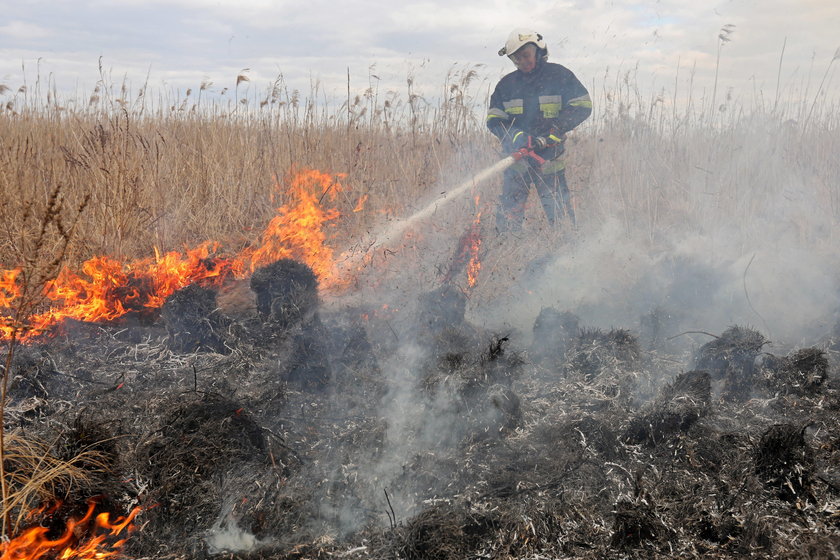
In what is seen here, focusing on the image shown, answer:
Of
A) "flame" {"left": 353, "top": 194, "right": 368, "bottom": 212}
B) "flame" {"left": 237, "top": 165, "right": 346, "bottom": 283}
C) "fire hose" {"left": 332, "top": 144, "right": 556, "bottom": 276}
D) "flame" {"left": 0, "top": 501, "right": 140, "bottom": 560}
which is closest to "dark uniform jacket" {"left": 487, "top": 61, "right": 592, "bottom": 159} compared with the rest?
"fire hose" {"left": 332, "top": 144, "right": 556, "bottom": 276}

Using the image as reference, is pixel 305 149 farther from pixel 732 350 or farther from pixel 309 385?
pixel 732 350

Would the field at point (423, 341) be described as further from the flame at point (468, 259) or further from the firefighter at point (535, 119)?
the firefighter at point (535, 119)

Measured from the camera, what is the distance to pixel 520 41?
6387mm

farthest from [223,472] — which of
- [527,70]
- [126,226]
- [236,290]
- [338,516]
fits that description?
[527,70]

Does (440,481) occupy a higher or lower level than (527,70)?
lower

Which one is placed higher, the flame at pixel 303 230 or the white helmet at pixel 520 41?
the white helmet at pixel 520 41

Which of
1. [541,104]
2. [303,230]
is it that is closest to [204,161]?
[303,230]

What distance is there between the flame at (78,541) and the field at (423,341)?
9 cm

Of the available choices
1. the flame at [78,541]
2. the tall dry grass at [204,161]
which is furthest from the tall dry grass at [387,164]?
the flame at [78,541]

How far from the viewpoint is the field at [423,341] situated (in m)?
2.63

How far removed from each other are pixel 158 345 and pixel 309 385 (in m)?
1.44

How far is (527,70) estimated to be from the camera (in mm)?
6605

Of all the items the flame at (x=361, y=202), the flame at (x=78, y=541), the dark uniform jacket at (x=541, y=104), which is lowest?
the flame at (x=78, y=541)

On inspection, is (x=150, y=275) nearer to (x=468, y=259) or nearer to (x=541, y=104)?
(x=468, y=259)
